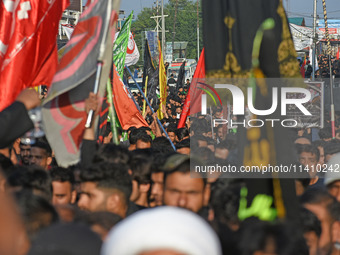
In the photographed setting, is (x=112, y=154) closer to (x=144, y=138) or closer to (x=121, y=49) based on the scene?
(x=144, y=138)

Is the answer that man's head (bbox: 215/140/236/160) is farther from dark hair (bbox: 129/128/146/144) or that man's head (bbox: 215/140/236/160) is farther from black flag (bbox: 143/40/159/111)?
black flag (bbox: 143/40/159/111)

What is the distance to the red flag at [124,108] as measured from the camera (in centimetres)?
1012

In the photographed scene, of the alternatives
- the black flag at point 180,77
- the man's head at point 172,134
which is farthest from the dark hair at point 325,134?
the black flag at point 180,77

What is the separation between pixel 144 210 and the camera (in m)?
3.01

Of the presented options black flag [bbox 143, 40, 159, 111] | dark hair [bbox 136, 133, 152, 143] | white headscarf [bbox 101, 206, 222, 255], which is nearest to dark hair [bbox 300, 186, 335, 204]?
white headscarf [bbox 101, 206, 222, 255]

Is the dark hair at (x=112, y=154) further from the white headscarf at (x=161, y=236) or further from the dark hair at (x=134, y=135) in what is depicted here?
the dark hair at (x=134, y=135)

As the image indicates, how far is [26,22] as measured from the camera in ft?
21.7

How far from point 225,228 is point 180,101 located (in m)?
18.9

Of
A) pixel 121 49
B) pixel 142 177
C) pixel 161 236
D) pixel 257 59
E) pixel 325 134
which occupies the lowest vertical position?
pixel 325 134

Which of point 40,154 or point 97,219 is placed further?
point 40,154

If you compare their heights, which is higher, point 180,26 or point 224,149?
point 180,26

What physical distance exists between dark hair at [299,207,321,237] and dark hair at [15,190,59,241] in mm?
1550

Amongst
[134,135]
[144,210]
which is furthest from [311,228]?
[134,135]

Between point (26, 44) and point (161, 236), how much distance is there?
4.67 m
